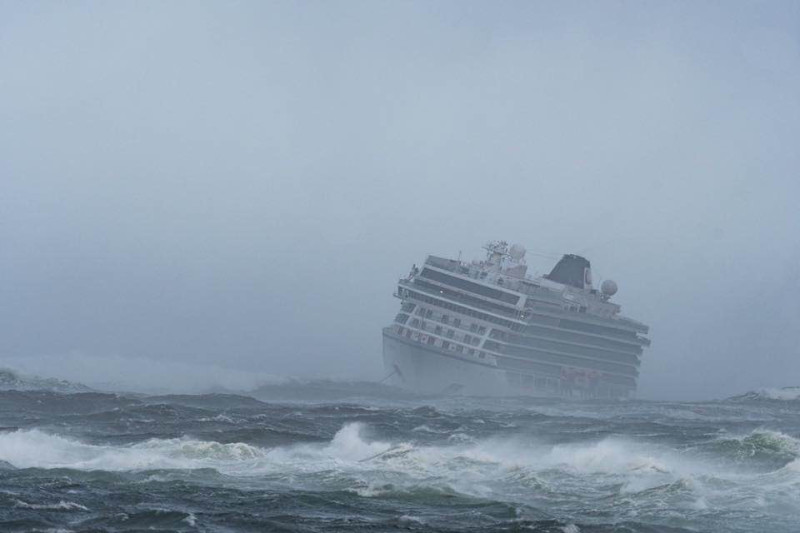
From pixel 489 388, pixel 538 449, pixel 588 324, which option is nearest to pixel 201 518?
pixel 538 449

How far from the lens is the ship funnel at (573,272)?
13300 cm

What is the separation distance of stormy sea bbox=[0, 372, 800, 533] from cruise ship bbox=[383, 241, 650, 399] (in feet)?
150

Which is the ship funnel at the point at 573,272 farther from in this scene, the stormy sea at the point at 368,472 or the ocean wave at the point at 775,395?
the stormy sea at the point at 368,472

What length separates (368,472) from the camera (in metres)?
38.6

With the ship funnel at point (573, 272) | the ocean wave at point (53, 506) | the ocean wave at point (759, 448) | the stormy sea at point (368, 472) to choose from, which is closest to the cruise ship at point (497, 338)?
the ship funnel at point (573, 272)

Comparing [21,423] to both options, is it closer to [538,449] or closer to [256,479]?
[256,479]

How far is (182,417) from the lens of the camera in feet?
184

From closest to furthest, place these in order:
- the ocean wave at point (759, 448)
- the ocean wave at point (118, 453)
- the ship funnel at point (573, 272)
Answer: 1. the ocean wave at point (118, 453)
2. the ocean wave at point (759, 448)
3. the ship funnel at point (573, 272)

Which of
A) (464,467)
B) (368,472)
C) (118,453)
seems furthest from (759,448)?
(118,453)

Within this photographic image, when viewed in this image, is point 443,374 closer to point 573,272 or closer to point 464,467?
point 573,272

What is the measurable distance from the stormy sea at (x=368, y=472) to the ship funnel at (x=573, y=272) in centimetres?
6703

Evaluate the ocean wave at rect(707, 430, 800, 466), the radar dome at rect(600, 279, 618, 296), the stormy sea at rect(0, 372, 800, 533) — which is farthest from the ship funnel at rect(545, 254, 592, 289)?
the ocean wave at rect(707, 430, 800, 466)

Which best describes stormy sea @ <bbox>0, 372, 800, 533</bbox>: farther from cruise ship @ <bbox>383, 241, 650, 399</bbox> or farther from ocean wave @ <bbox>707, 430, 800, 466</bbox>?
cruise ship @ <bbox>383, 241, 650, 399</bbox>

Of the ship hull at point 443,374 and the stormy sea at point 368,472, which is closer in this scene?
the stormy sea at point 368,472
